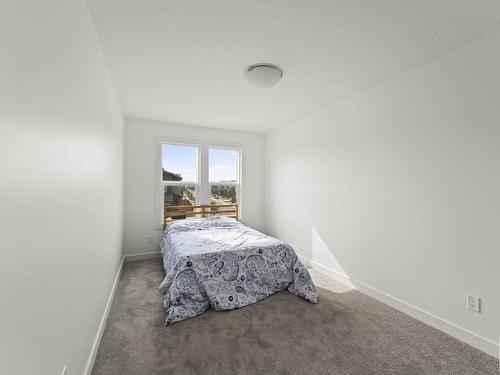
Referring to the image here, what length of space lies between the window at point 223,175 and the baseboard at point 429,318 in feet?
8.20

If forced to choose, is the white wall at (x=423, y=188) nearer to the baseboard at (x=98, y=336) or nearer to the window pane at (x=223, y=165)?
the window pane at (x=223, y=165)

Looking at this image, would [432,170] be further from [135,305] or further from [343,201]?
[135,305]

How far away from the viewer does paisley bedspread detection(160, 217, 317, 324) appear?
2.32 m

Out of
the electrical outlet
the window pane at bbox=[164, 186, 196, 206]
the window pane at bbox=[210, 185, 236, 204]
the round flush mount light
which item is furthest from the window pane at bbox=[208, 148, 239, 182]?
the electrical outlet

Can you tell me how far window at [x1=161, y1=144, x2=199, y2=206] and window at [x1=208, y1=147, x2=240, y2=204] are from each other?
310 mm

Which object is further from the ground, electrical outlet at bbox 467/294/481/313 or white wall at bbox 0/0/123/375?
white wall at bbox 0/0/123/375

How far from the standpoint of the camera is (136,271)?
3430 millimetres

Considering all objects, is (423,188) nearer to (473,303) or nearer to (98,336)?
(473,303)

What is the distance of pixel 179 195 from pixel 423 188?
364 centimetres

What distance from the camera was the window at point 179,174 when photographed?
4.26m

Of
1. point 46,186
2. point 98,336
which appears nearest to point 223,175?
point 98,336

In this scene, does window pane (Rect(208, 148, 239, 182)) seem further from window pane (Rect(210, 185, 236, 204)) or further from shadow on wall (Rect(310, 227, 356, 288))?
shadow on wall (Rect(310, 227, 356, 288))

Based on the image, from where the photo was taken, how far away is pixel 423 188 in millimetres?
2223

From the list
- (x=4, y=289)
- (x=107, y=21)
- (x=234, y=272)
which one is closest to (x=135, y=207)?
(x=234, y=272)
